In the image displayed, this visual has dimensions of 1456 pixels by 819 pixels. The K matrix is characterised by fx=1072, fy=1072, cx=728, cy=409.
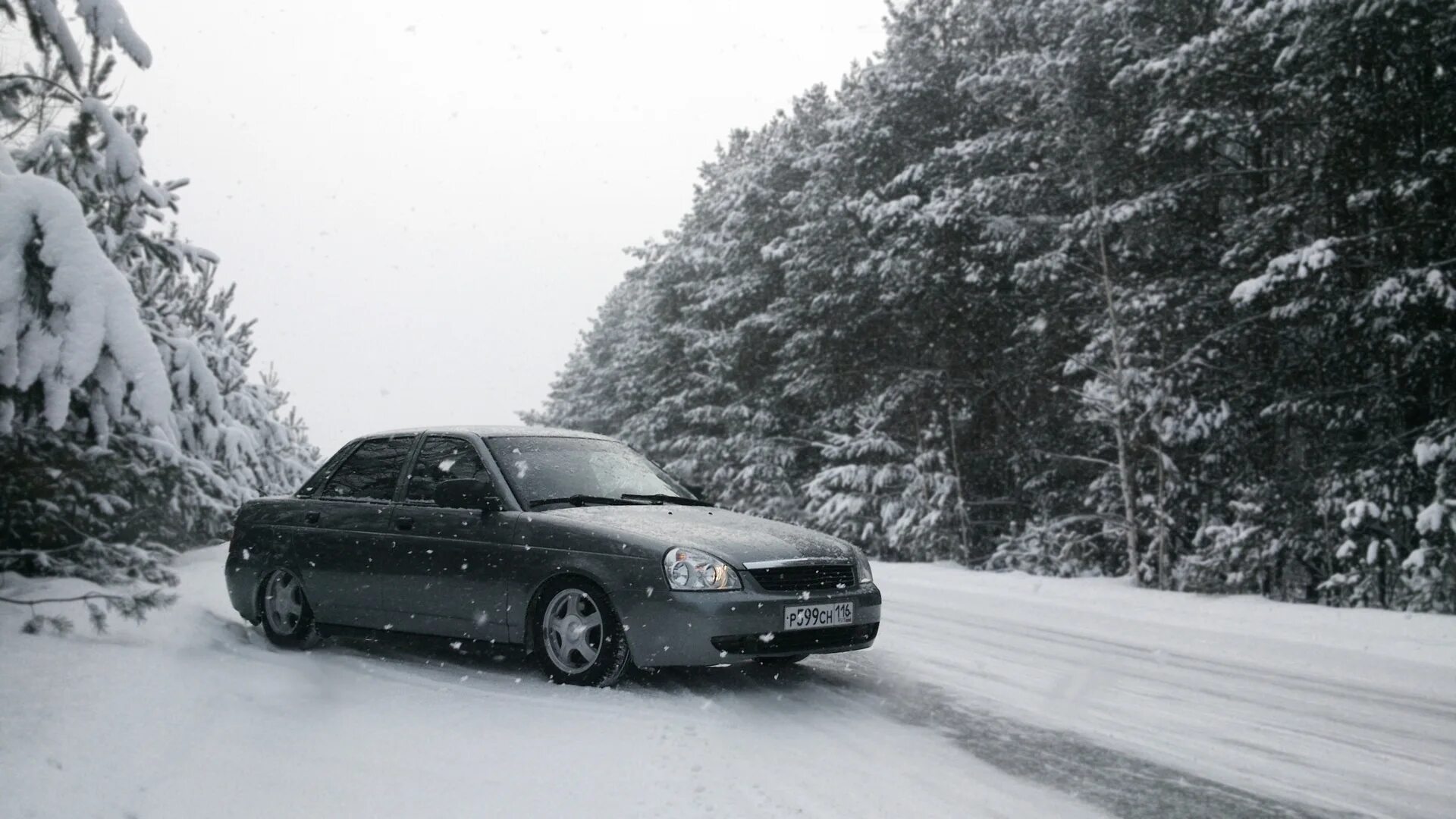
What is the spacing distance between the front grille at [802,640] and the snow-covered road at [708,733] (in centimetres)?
31

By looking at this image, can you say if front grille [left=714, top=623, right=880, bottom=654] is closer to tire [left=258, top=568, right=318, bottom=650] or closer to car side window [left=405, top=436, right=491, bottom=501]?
car side window [left=405, top=436, right=491, bottom=501]

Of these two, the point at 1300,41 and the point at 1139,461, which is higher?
the point at 1300,41

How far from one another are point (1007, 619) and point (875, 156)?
1487cm

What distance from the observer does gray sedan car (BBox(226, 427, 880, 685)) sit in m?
→ 5.79

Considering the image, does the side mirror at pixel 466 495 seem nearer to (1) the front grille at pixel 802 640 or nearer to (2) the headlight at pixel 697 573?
(2) the headlight at pixel 697 573

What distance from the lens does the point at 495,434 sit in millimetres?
7230

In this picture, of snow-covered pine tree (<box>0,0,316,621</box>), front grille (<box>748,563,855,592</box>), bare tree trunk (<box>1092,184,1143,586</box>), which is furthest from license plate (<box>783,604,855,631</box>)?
bare tree trunk (<box>1092,184,1143,586</box>)

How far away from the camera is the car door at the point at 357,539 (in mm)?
7051

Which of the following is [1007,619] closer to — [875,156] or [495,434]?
[495,434]

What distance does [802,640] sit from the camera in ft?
19.6

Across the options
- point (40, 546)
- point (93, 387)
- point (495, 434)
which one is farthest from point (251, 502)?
point (93, 387)

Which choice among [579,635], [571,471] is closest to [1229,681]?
[579,635]

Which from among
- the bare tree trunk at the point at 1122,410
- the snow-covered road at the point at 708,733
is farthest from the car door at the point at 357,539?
the bare tree trunk at the point at 1122,410

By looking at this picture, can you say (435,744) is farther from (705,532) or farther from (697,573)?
(705,532)
